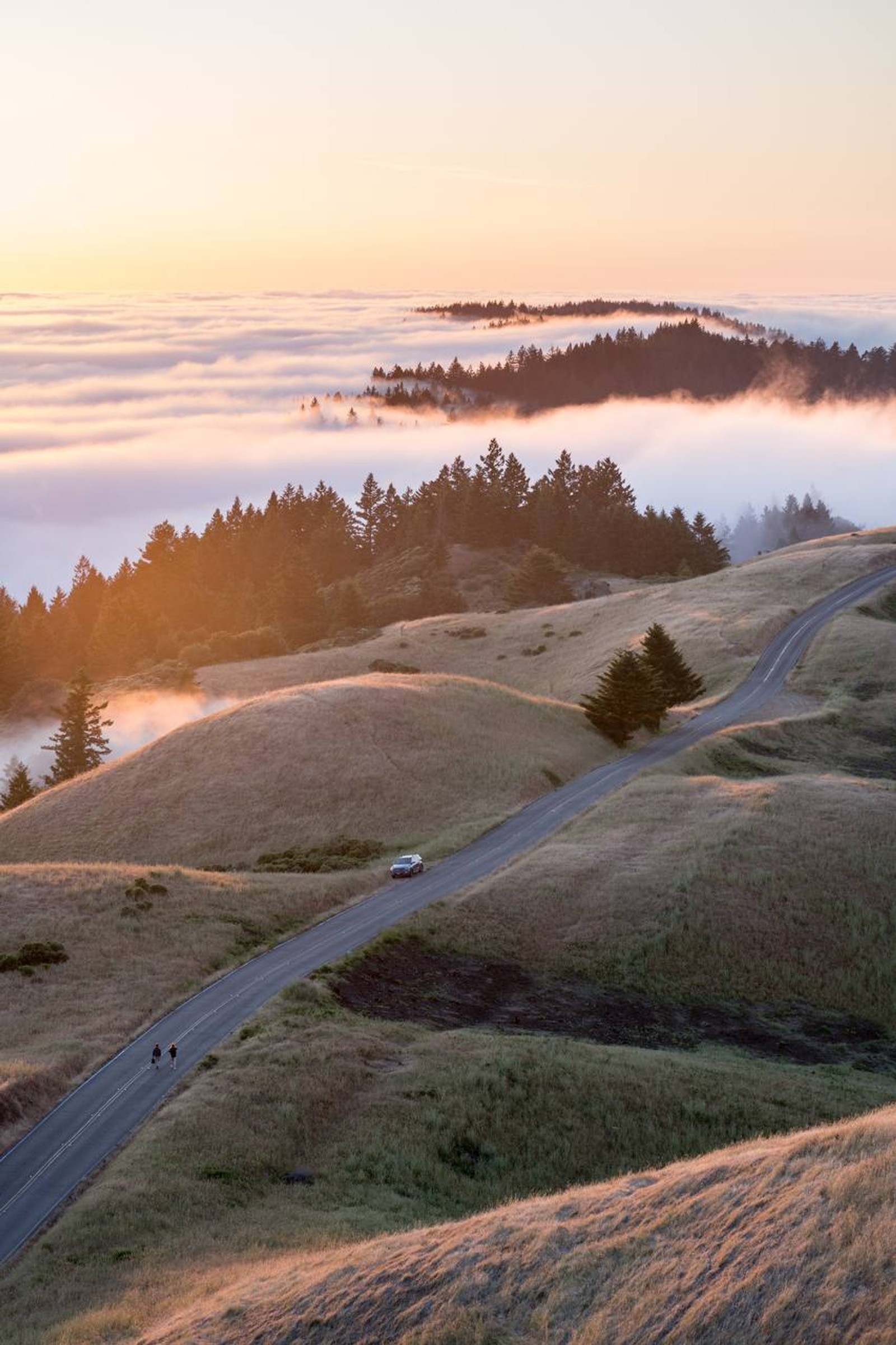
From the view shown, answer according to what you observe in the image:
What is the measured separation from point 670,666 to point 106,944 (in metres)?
61.9

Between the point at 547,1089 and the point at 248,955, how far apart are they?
655 inches

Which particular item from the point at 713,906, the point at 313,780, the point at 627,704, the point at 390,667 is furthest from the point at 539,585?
the point at 713,906

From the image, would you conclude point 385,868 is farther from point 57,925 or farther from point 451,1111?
point 451,1111

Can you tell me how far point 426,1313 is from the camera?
21016 mm

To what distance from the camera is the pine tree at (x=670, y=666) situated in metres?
100

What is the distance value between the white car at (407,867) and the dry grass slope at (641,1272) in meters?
35.4

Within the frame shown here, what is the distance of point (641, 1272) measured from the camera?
20.5 m

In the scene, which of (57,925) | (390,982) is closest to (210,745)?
(57,925)

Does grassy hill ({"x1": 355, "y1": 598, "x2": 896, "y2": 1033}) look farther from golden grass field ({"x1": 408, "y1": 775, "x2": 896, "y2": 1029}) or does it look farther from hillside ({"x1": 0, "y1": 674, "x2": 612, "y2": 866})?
hillside ({"x1": 0, "y1": 674, "x2": 612, "y2": 866})

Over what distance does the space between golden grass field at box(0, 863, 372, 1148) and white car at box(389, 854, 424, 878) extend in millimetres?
1446

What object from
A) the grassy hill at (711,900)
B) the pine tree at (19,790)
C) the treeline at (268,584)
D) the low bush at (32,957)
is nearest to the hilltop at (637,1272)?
the grassy hill at (711,900)

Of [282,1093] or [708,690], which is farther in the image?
[708,690]

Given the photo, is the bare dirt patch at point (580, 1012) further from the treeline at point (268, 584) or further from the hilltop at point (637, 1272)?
the treeline at point (268, 584)

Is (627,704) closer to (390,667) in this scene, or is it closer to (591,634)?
(591,634)
